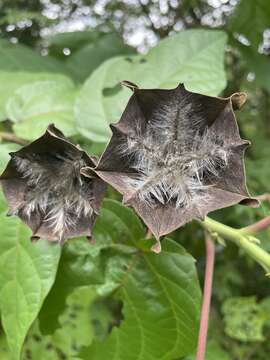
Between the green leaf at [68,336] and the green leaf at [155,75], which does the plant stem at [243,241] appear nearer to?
the green leaf at [155,75]

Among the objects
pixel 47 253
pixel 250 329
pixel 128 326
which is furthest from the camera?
pixel 250 329

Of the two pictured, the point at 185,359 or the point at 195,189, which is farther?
the point at 185,359

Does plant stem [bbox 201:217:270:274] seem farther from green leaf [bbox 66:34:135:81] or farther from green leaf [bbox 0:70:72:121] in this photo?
green leaf [bbox 66:34:135:81]

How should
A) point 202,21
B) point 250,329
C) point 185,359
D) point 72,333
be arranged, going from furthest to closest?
1. point 202,21
2. point 250,329
3. point 72,333
4. point 185,359

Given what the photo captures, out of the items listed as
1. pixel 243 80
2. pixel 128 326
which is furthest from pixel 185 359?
pixel 243 80

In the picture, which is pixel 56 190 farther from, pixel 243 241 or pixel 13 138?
pixel 13 138

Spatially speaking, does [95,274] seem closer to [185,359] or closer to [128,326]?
[128,326]
